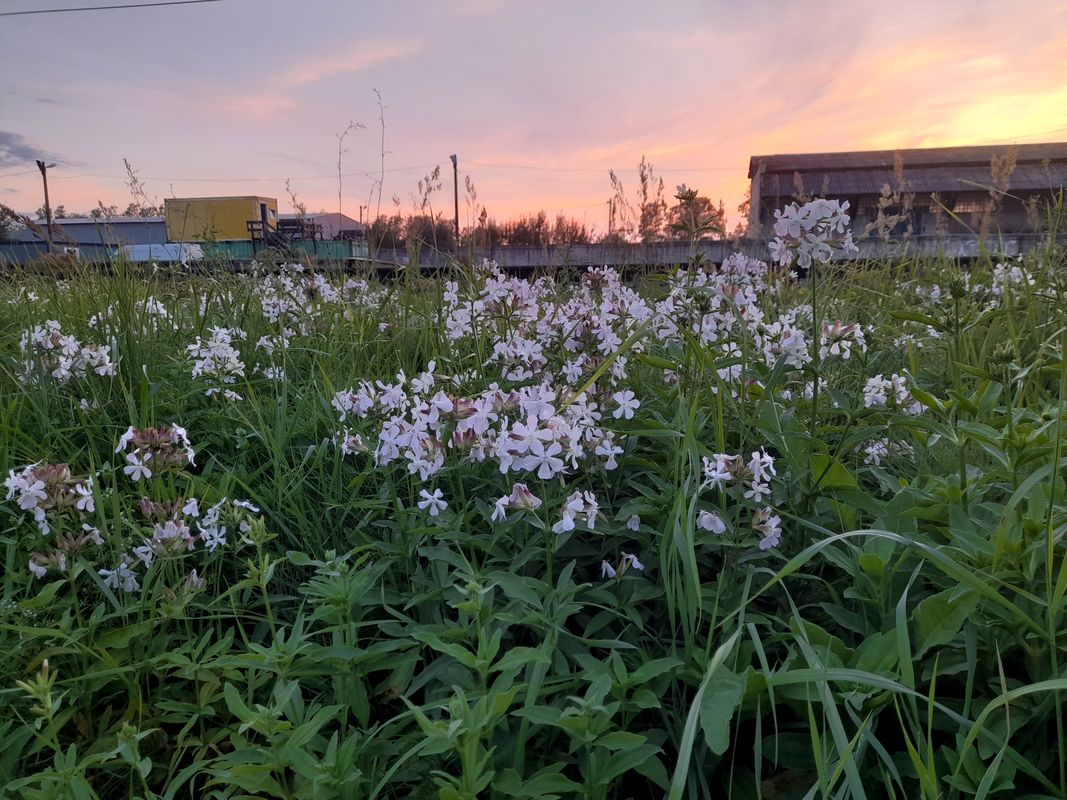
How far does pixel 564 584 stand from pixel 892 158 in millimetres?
24575

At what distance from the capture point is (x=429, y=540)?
1744 mm

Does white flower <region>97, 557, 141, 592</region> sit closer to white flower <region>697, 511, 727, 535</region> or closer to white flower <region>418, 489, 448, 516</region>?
white flower <region>418, 489, 448, 516</region>

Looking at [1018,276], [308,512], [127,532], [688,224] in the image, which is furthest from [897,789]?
[1018,276]

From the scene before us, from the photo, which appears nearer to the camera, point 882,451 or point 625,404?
point 625,404

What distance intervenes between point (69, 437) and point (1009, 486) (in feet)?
9.69

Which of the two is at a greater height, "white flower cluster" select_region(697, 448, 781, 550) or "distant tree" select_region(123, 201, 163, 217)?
"distant tree" select_region(123, 201, 163, 217)

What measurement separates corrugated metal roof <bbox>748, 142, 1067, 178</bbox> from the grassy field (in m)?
14.3

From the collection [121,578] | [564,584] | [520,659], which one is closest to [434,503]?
[564,584]

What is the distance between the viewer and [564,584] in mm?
1354

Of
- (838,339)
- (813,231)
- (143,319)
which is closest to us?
(813,231)

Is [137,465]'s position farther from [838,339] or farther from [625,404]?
[838,339]

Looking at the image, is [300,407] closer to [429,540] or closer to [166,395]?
[166,395]

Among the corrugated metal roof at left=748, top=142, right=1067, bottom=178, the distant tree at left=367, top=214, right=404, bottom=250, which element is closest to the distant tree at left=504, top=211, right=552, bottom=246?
the corrugated metal roof at left=748, top=142, right=1067, bottom=178

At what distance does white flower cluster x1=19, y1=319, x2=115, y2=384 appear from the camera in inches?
98.4
